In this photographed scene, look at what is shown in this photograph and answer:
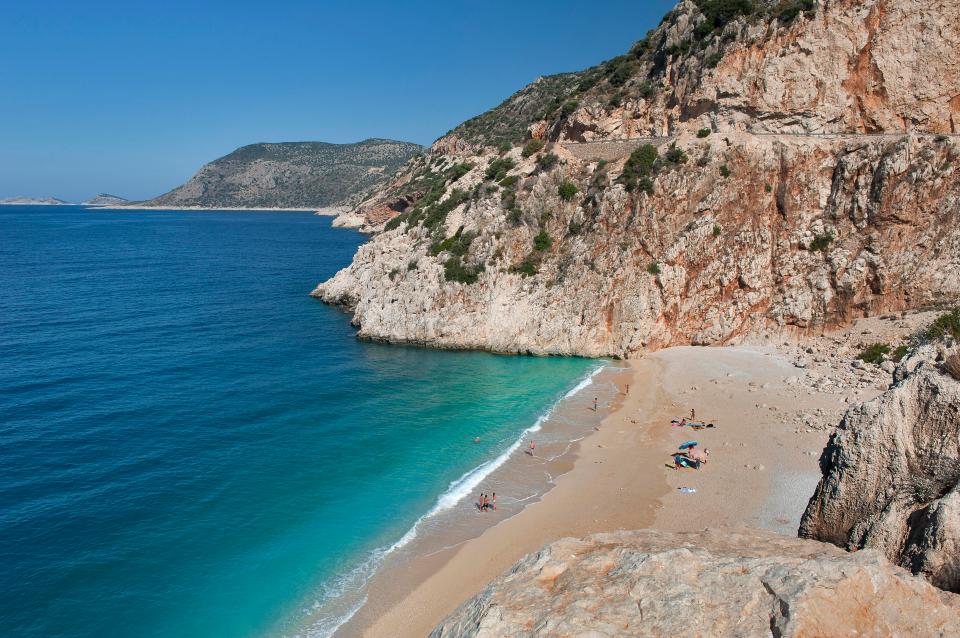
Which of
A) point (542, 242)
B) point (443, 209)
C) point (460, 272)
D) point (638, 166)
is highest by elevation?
point (638, 166)

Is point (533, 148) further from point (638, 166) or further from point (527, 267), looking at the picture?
point (527, 267)

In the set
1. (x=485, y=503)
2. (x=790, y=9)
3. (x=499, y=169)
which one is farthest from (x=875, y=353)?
(x=499, y=169)

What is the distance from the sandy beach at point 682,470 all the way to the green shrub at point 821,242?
15.8ft

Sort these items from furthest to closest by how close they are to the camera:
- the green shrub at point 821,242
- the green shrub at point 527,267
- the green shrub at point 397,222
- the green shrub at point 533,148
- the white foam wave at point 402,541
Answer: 1. the green shrub at point 397,222
2. the green shrub at point 533,148
3. the green shrub at point 527,267
4. the green shrub at point 821,242
5. the white foam wave at point 402,541

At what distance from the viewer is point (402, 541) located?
16.6 m

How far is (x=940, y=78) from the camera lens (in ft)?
104

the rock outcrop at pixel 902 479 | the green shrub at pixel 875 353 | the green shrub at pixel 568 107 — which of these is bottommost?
the green shrub at pixel 875 353

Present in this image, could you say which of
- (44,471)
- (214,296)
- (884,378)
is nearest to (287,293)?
(214,296)

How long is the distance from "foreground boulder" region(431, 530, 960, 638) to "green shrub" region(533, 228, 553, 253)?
1199 inches

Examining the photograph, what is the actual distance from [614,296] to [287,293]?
3261 centimetres

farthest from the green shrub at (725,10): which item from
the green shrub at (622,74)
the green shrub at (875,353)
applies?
the green shrub at (875,353)

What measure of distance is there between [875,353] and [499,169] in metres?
25.9

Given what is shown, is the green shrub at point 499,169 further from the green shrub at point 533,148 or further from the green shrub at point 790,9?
the green shrub at point 790,9

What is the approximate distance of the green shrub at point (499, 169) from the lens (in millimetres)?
41000
